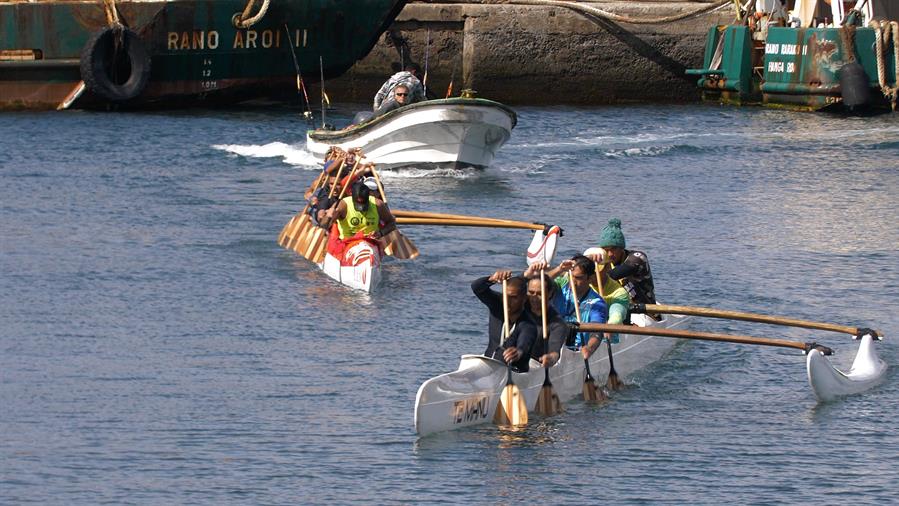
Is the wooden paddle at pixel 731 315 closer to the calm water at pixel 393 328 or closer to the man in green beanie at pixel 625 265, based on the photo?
the man in green beanie at pixel 625 265

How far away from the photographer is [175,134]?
40062 millimetres

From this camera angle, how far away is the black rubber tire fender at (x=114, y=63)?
42562 millimetres

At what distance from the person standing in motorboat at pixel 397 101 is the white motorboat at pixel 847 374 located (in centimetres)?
1570

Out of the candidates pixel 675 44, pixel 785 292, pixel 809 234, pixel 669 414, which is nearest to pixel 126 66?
pixel 675 44

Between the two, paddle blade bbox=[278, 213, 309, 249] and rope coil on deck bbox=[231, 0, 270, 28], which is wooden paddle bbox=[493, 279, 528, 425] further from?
rope coil on deck bbox=[231, 0, 270, 28]

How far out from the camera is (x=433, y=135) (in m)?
33.2

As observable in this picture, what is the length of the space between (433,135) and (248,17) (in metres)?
13.2

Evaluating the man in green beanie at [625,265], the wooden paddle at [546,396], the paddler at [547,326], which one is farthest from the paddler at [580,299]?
the man in green beanie at [625,265]

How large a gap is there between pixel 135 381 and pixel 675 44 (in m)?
32.7

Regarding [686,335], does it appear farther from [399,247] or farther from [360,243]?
[399,247]

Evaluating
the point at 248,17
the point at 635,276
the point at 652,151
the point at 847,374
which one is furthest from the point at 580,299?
the point at 248,17

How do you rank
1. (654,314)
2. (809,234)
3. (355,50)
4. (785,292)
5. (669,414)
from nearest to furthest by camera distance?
(669,414) < (654,314) < (785,292) < (809,234) < (355,50)

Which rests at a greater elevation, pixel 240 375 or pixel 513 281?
pixel 513 281

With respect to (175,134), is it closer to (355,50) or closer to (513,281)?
(355,50)
